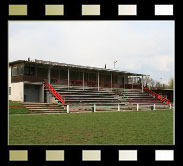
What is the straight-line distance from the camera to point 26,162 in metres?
2.94

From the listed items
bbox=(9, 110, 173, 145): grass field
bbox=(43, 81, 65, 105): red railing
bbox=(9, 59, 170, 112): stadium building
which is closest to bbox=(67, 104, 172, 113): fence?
bbox=(9, 59, 170, 112): stadium building

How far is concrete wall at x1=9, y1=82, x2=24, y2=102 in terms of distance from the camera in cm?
2434

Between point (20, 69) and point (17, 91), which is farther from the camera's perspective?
point (20, 69)

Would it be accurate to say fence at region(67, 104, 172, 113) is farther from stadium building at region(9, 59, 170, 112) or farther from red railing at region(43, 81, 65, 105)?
red railing at region(43, 81, 65, 105)

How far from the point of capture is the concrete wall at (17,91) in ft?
79.9

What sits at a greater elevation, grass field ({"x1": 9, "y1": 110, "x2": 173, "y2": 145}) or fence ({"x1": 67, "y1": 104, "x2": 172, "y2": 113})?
grass field ({"x1": 9, "y1": 110, "x2": 173, "y2": 145})

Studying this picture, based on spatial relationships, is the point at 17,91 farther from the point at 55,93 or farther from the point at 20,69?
the point at 55,93

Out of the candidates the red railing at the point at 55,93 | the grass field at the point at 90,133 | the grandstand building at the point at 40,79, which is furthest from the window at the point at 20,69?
the grass field at the point at 90,133

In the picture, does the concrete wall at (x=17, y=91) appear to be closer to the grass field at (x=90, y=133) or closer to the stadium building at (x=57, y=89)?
the stadium building at (x=57, y=89)

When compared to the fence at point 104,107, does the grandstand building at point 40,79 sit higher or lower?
higher

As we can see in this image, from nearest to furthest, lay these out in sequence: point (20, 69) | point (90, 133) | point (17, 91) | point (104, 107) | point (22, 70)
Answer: point (90, 133), point (104, 107), point (17, 91), point (22, 70), point (20, 69)

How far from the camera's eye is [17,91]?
2492cm

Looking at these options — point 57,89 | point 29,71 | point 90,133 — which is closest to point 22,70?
point 29,71
